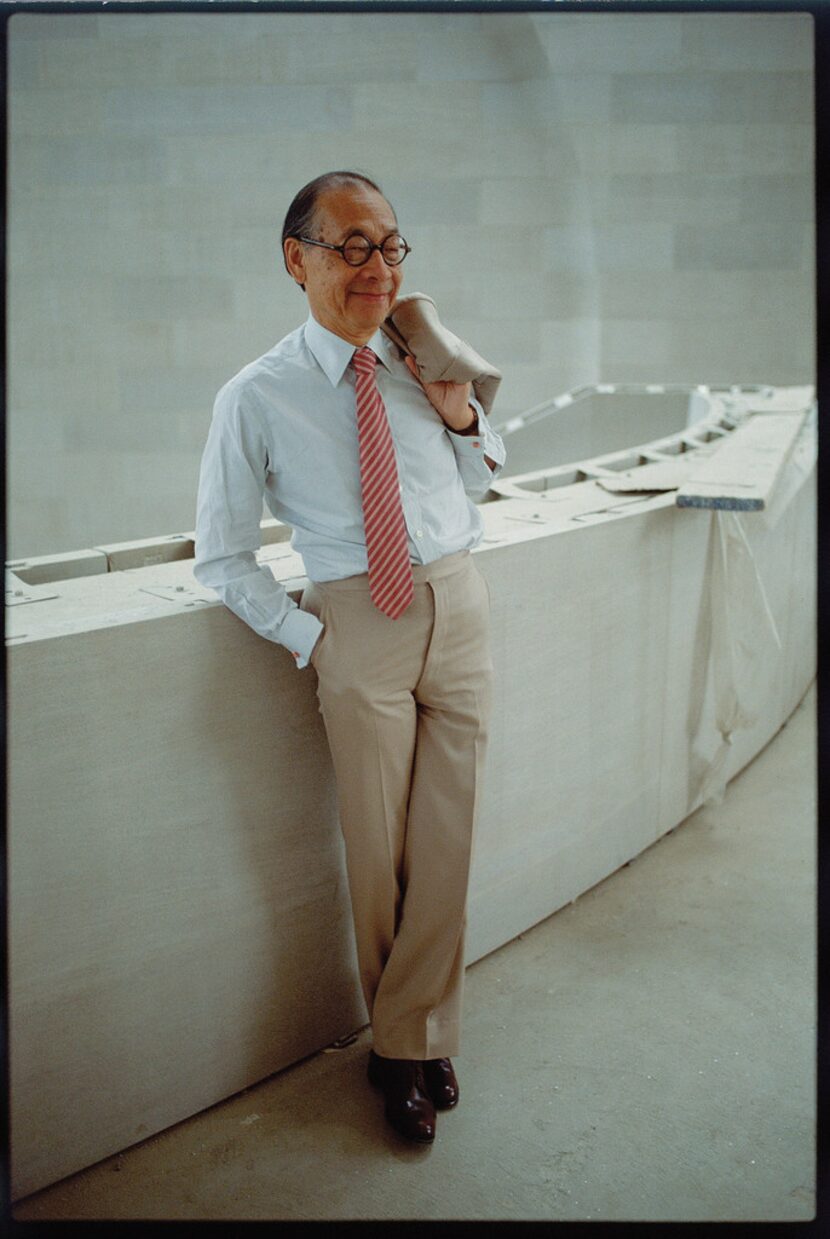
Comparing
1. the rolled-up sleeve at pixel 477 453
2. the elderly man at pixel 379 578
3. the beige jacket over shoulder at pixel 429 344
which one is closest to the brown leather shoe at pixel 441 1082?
the elderly man at pixel 379 578

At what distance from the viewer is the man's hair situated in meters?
1.87

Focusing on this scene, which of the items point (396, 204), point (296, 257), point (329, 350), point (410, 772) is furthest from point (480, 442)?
point (396, 204)

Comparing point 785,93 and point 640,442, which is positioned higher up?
point 785,93

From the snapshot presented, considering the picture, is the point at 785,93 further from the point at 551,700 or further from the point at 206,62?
the point at 551,700

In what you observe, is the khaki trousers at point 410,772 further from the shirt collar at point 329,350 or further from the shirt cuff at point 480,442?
the shirt collar at point 329,350

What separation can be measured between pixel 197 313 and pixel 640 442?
3.35m

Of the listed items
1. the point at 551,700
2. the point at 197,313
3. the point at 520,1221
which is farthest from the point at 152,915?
the point at 197,313

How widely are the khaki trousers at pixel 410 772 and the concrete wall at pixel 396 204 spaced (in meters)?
6.39

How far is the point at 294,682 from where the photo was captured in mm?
2145

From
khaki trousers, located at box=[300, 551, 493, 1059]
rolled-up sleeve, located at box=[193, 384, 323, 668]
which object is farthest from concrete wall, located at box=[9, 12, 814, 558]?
khaki trousers, located at box=[300, 551, 493, 1059]

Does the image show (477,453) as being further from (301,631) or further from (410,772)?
(410,772)

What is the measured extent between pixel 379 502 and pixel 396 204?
676 centimetres

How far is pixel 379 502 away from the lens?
1.93m

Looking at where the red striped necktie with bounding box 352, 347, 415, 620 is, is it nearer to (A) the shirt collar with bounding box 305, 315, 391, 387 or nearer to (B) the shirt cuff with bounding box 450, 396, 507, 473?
(A) the shirt collar with bounding box 305, 315, 391, 387
